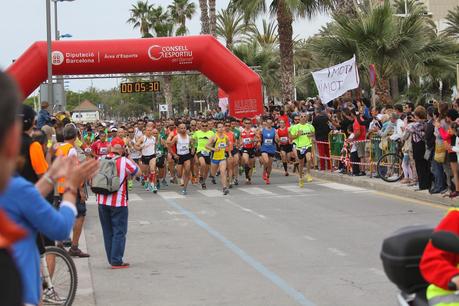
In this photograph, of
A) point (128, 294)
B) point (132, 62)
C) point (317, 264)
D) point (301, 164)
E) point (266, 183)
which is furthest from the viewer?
point (132, 62)

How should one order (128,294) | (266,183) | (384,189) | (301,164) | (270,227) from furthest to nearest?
(266,183) → (301,164) → (384,189) → (270,227) → (128,294)

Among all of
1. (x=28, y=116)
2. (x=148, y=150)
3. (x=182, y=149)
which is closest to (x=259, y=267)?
(x=28, y=116)

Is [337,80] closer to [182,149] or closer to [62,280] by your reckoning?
[182,149]

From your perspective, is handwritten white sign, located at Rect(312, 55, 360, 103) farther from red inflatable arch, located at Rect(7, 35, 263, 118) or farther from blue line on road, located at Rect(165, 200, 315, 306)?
blue line on road, located at Rect(165, 200, 315, 306)

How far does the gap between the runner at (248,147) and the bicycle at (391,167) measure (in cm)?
451

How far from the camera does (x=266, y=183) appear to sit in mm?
22891

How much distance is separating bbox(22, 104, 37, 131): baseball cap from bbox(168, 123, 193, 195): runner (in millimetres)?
14560

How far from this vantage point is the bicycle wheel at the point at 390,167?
63.3ft

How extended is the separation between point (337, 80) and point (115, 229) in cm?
1514

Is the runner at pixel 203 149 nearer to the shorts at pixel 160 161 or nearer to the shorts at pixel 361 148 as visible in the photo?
the shorts at pixel 160 161

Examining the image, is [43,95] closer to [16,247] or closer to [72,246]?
[72,246]

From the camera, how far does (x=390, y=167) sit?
64.3ft

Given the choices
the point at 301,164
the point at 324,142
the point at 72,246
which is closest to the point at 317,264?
the point at 72,246

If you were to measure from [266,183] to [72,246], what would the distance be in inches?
463
